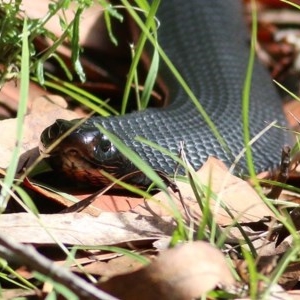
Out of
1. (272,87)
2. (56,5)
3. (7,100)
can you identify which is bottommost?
(272,87)

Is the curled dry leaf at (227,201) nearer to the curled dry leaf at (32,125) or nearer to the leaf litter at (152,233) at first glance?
the leaf litter at (152,233)

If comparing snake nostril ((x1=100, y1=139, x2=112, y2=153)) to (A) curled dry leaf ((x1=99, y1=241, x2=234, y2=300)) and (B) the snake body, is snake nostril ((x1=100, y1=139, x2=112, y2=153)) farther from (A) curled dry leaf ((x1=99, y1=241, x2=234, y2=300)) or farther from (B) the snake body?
(A) curled dry leaf ((x1=99, y1=241, x2=234, y2=300))

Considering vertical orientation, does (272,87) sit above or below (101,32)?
below

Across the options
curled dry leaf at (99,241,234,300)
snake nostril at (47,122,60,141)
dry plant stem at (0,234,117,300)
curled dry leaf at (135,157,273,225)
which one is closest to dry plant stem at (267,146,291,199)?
curled dry leaf at (135,157,273,225)

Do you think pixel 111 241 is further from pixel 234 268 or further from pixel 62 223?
pixel 234 268

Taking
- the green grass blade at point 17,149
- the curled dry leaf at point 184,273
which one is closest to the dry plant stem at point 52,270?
the curled dry leaf at point 184,273

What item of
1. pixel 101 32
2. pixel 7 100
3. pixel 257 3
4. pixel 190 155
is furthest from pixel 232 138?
pixel 257 3

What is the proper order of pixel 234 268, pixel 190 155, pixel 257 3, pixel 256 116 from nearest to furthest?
pixel 234 268, pixel 190 155, pixel 256 116, pixel 257 3
